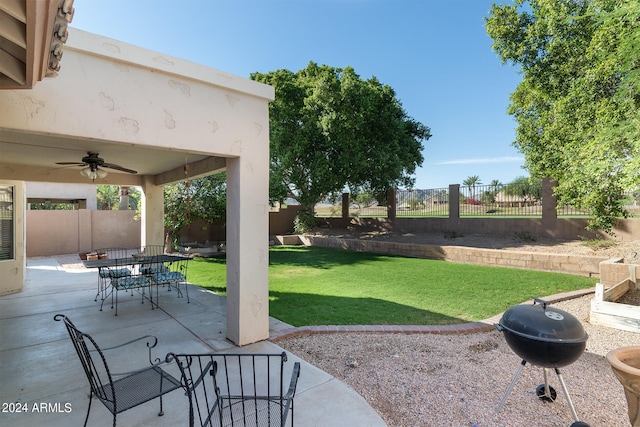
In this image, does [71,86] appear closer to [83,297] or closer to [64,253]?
[83,297]

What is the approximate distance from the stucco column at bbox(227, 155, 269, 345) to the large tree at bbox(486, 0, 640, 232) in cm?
668

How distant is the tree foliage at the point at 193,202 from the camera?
11.8 meters

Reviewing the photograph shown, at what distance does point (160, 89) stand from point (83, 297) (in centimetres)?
545

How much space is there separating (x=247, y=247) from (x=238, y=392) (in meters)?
1.69

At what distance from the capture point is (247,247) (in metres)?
4.15

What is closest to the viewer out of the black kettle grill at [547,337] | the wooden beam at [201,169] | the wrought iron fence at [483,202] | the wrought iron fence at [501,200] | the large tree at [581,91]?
the black kettle grill at [547,337]

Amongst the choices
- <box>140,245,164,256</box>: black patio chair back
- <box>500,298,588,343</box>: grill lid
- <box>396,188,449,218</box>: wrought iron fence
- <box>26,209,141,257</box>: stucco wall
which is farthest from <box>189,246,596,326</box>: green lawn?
<box>26,209,141,257</box>: stucco wall

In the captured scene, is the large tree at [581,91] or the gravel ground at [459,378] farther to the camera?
the large tree at [581,91]

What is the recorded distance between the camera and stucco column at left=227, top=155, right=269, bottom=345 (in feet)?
13.4

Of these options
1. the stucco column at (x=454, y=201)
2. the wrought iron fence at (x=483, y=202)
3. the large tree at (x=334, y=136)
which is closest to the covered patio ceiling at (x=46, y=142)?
the large tree at (x=334, y=136)

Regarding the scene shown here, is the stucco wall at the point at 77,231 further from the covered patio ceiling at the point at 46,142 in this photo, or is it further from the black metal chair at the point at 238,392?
the black metal chair at the point at 238,392

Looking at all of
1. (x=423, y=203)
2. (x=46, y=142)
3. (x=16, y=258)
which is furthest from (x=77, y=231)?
(x=423, y=203)

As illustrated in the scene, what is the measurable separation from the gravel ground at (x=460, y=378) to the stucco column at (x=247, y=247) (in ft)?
1.92

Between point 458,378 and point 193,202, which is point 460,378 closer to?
point 458,378
